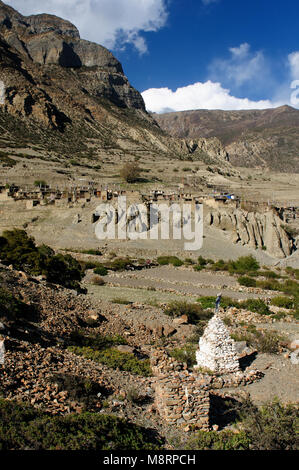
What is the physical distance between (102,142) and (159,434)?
7550cm

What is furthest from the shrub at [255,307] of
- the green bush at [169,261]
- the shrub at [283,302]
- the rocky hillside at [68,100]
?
the rocky hillside at [68,100]

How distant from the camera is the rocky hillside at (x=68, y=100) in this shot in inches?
2749

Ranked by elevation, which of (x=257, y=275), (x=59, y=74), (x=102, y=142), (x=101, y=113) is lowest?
(x=257, y=275)

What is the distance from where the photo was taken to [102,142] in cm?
7688

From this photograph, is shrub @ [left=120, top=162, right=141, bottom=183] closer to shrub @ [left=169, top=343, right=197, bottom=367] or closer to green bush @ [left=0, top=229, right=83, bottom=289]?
green bush @ [left=0, top=229, right=83, bottom=289]

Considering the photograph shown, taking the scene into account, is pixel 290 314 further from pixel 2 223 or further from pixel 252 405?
pixel 2 223

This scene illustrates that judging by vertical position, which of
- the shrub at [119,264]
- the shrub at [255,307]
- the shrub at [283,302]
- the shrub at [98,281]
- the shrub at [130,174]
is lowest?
the shrub at [283,302]

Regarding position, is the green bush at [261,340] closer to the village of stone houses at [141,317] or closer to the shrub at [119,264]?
the village of stone houses at [141,317]

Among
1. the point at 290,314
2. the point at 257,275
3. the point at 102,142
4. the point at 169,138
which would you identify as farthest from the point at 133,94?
the point at 290,314

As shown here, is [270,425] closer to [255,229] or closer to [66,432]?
[66,432]

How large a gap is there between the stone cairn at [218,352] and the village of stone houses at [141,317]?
0.09ft

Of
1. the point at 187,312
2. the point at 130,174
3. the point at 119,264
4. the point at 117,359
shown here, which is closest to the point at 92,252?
the point at 119,264
